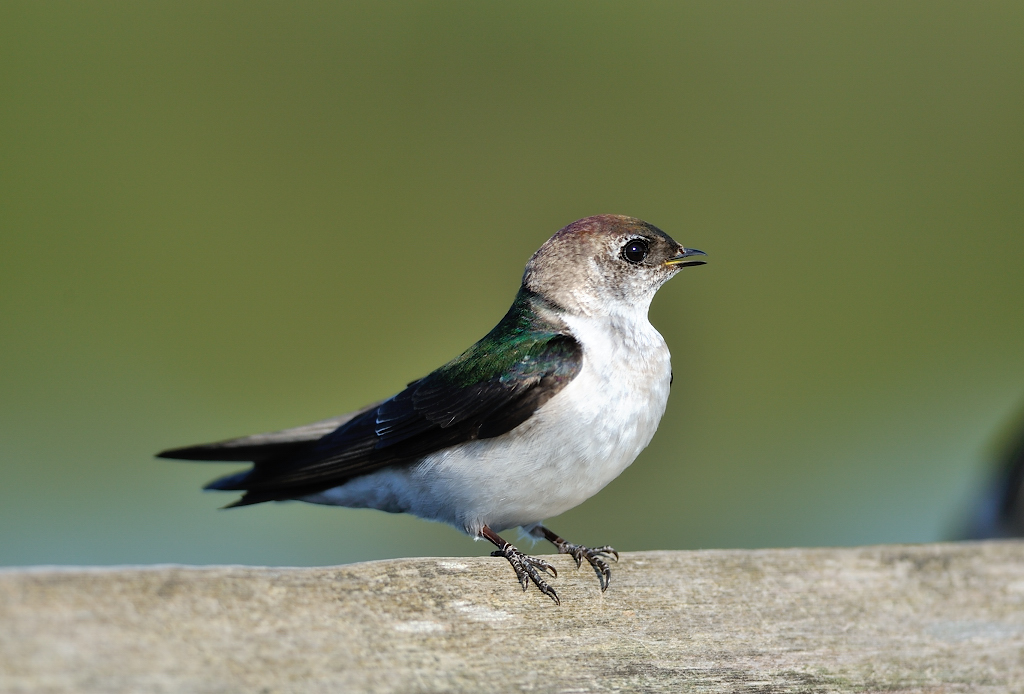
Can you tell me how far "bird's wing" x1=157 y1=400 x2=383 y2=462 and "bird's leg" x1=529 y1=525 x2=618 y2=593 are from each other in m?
0.84

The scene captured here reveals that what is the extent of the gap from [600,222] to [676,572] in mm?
1375

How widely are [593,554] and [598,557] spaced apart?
0.06ft

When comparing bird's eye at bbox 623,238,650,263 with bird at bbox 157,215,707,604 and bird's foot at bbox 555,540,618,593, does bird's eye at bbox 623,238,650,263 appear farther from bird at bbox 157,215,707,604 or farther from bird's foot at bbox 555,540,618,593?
bird's foot at bbox 555,540,618,593

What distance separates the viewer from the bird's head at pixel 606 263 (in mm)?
3260

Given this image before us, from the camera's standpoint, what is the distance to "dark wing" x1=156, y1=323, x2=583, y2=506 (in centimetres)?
285

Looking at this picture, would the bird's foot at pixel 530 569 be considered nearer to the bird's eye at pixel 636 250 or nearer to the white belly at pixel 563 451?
the white belly at pixel 563 451

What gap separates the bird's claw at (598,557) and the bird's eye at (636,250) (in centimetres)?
100

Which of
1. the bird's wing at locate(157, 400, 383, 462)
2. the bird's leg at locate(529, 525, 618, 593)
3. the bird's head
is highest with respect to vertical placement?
the bird's head

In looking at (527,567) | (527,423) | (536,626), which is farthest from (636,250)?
(536,626)

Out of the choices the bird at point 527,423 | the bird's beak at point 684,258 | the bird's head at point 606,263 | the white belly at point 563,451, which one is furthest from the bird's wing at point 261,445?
the bird's beak at point 684,258

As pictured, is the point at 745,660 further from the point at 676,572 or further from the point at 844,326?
the point at 844,326

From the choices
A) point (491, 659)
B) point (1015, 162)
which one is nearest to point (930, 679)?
point (491, 659)

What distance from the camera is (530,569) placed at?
2461 millimetres

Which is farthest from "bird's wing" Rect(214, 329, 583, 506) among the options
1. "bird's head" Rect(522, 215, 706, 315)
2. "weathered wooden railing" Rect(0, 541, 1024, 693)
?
"weathered wooden railing" Rect(0, 541, 1024, 693)
